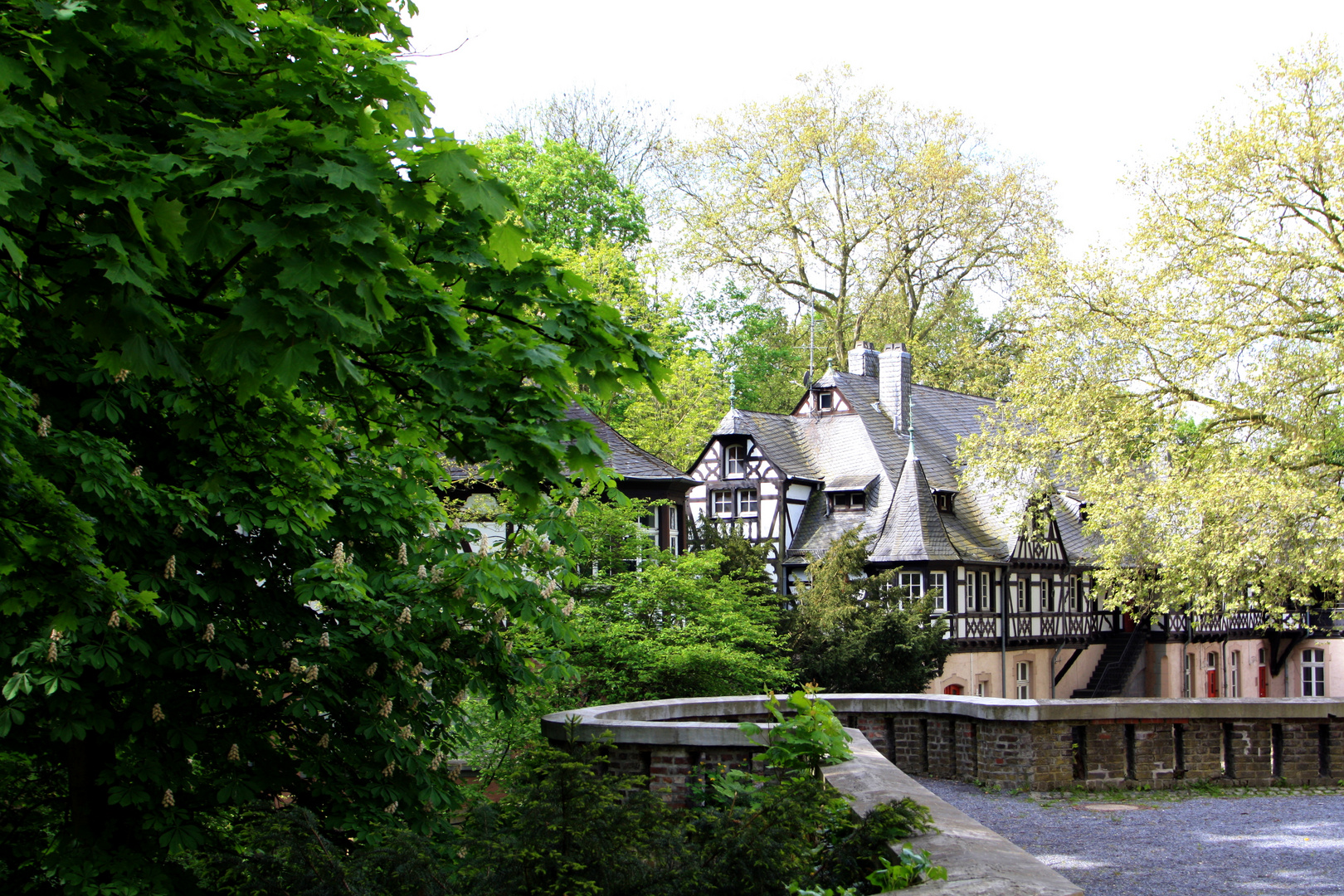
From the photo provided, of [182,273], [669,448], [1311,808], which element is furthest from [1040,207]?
[182,273]

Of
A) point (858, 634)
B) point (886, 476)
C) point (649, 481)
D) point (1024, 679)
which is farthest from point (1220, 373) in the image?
point (1024, 679)

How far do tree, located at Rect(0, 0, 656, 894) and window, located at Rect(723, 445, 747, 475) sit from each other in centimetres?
2425

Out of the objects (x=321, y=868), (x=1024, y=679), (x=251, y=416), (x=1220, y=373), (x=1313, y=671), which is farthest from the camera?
(x=1313, y=671)

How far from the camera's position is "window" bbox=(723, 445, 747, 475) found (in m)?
31.7

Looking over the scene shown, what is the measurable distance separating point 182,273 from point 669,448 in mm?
28457

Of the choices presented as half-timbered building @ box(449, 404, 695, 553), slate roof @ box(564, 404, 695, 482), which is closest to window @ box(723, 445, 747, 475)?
half-timbered building @ box(449, 404, 695, 553)

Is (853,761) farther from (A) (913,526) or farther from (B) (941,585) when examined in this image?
(B) (941,585)

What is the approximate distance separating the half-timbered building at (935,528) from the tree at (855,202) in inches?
123

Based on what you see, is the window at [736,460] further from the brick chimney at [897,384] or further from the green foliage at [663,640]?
the green foliage at [663,640]

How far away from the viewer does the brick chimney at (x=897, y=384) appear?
34219 mm

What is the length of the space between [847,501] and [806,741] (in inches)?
1017

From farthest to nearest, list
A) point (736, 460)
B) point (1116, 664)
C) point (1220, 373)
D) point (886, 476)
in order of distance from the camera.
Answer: point (1116, 664) < point (736, 460) < point (886, 476) < point (1220, 373)

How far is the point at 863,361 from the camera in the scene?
117ft

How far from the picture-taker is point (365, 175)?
361 cm
